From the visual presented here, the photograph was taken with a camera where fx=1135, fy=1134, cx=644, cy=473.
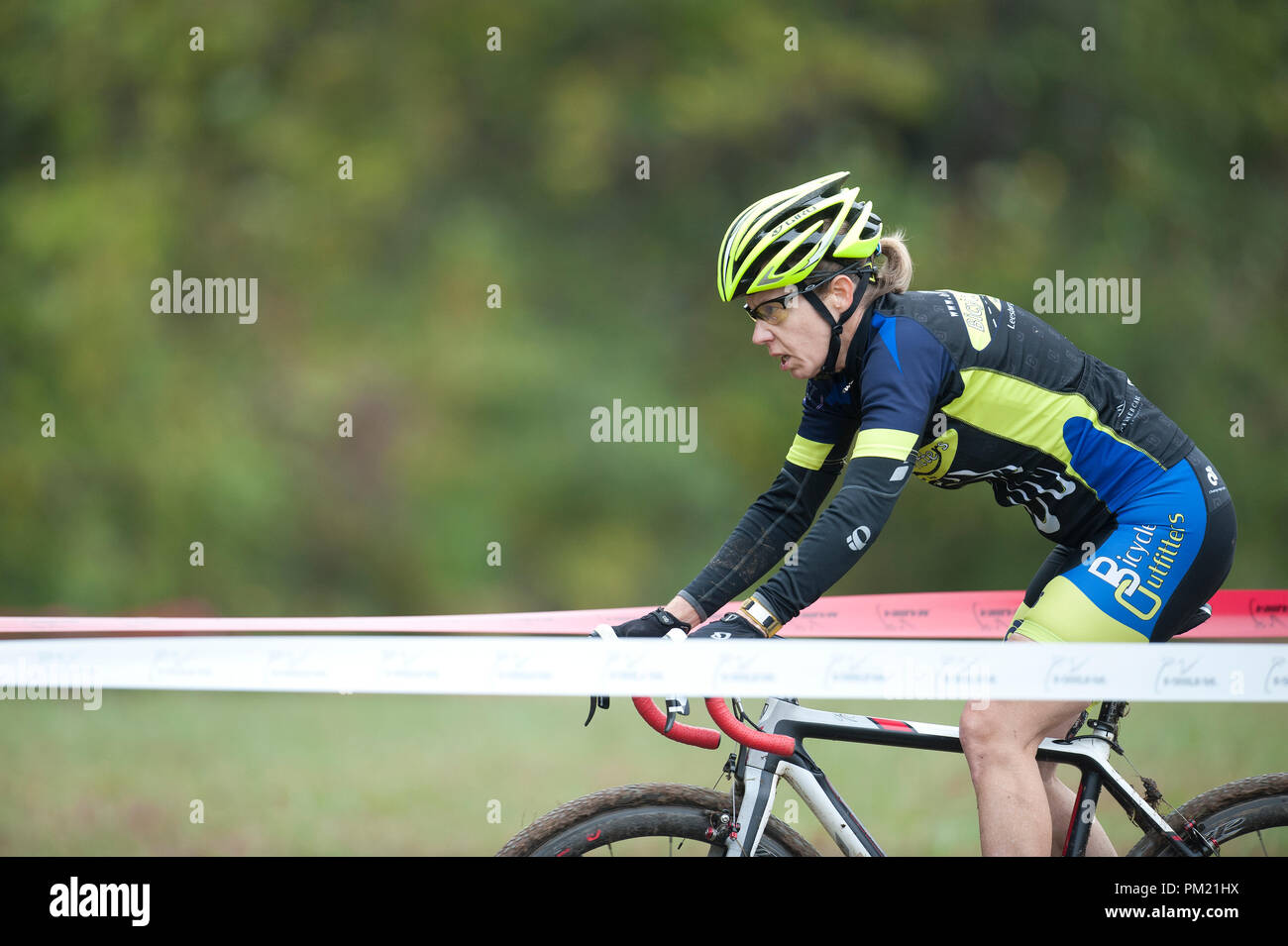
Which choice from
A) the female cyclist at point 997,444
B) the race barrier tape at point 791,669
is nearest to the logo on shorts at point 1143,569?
the female cyclist at point 997,444

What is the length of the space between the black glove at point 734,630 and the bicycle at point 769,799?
0.67 feet

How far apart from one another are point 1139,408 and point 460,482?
900cm

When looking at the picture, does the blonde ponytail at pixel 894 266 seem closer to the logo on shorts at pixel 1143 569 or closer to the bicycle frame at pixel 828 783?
the logo on shorts at pixel 1143 569

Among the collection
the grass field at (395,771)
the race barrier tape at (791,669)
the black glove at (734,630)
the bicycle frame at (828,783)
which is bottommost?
the grass field at (395,771)

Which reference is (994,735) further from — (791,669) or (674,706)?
(674,706)

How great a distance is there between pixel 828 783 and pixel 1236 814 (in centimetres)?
111

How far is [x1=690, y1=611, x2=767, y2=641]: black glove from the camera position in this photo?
2506 mm

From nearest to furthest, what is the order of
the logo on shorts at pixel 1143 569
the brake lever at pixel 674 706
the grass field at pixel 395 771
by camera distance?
the brake lever at pixel 674 706, the logo on shorts at pixel 1143 569, the grass field at pixel 395 771

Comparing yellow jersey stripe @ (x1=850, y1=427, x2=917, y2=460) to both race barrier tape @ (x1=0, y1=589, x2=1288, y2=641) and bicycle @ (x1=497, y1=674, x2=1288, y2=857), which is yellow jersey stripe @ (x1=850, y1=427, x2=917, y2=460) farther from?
race barrier tape @ (x1=0, y1=589, x2=1288, y2=641)

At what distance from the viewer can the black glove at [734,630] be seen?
2506 millimetres

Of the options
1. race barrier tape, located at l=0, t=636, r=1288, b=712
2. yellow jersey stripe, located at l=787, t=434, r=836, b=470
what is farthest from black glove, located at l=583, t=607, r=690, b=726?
yellow jersey stripe, located at l=787, t=434, r=836, b=470

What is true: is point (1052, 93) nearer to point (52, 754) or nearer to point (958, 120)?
point (958, 120)

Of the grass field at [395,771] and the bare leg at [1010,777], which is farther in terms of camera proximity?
the grass field at [395,771]
